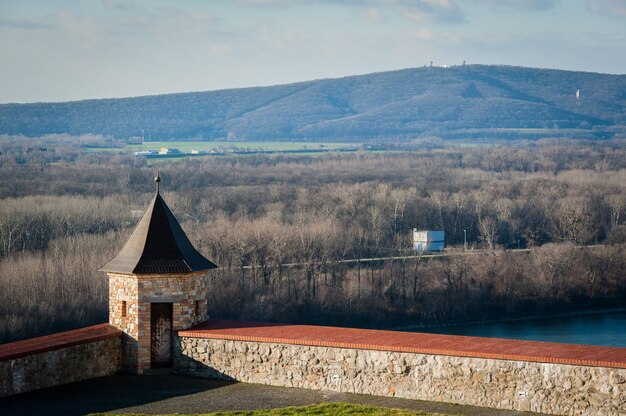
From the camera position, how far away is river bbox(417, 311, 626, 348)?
5116cm

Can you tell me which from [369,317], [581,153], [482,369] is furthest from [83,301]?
[581,153]

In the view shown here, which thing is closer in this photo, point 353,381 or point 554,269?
point 353,381

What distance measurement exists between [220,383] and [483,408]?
4692mm

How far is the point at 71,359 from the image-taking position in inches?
750

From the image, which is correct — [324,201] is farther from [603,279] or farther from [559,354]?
[559,354]

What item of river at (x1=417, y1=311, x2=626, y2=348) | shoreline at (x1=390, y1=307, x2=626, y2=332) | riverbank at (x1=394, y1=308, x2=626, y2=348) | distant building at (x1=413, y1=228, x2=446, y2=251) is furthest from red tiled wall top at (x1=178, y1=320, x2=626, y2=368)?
distant building at (x1=413, y1=228, x2=446, y2=251)

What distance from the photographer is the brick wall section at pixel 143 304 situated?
19.8 metres

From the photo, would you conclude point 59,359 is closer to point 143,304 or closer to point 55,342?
point 55,342

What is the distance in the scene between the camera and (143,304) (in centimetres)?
1981

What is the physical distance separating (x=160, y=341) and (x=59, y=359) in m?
1.98

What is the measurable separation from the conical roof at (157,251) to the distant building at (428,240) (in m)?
55.6

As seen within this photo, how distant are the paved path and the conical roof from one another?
194 centimetres

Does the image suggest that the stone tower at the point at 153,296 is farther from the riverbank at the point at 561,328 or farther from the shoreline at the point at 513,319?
the shoreline at the point at 513,319

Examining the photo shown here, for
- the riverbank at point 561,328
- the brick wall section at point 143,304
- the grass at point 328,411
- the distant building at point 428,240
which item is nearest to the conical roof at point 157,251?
the brick wall section at point 143,304
